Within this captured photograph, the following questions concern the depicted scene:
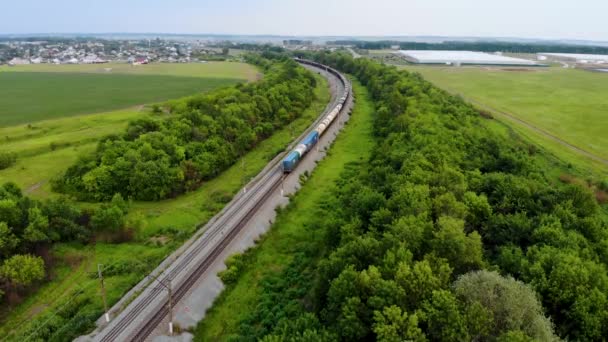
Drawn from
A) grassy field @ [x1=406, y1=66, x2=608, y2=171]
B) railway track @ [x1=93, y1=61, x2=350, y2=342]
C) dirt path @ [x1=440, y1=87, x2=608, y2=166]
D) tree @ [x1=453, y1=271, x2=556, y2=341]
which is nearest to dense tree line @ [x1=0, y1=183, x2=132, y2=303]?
railway track @ [x1=93, y1=61, x2=350, y2=342]

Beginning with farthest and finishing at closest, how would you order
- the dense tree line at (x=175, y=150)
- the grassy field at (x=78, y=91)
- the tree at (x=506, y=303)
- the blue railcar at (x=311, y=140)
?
the grassy field at (x=78, y=91)
the blue railcar at (x=311, y=140)
the dense tree line at (x=175, y=150)
the tree at (x=506, y=303)

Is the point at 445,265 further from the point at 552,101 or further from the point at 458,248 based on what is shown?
the point at 552,101

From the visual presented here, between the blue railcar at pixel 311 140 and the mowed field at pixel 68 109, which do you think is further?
the blue railcar at pixel 311 140

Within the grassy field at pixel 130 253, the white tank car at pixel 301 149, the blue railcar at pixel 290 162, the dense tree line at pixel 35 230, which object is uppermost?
the white tank car at pixel 301 149

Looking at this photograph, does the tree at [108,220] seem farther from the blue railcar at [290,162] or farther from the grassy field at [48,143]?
the blue railcar at [290,162]

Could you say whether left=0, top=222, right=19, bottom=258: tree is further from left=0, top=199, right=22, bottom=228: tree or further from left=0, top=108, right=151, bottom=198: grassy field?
left=0, top=108, right=151, bottom=198: grassy field

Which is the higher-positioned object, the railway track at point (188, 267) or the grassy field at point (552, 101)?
the grassy field at point (552, 101)

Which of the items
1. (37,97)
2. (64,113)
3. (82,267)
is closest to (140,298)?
(82,267)

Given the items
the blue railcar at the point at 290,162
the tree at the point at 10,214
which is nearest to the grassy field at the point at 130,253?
the tree at the point at 10,214
